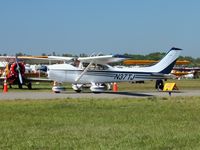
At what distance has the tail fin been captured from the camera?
3250cm

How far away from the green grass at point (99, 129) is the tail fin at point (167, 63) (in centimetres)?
1862

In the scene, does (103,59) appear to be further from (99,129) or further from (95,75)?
(99,129)

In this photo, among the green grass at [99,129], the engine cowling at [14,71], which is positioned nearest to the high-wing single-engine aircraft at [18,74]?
the engine cowling at [14,71]

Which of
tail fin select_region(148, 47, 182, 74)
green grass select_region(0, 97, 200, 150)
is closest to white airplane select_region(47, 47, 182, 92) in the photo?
tail fin select_region(148, 47, 182, 74)

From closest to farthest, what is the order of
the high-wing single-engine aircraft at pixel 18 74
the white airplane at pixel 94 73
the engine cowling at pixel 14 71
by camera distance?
the white airplane at pixel 94 73, the high-wing single-engine aircraft at pixel 18 74, the engine cowling at pixel 14 71

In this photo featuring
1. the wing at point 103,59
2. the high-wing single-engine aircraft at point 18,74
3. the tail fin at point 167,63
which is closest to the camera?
the wing at point 103,59

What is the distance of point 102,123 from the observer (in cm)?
1084

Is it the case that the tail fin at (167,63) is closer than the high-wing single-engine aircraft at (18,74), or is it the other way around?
the tail fin at (167,63)

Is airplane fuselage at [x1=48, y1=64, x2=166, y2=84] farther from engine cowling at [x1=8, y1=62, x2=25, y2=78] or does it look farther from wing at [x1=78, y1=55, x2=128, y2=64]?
engine cowling at [x1=8, y1=62, x2=25, y2=78]

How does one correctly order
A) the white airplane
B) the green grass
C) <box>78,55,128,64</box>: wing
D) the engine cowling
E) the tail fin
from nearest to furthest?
the green grass, <box>78,55,128,64</box>: wing, the white airplane, the tail fin, the engine cowling

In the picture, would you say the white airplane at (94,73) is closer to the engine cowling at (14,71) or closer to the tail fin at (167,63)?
the tail fin at (167,63)

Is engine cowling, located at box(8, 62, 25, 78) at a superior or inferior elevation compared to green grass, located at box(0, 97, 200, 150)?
inferior

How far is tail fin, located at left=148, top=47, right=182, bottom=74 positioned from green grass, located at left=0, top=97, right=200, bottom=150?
61.1 ft

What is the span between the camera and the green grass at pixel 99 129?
309 inches
